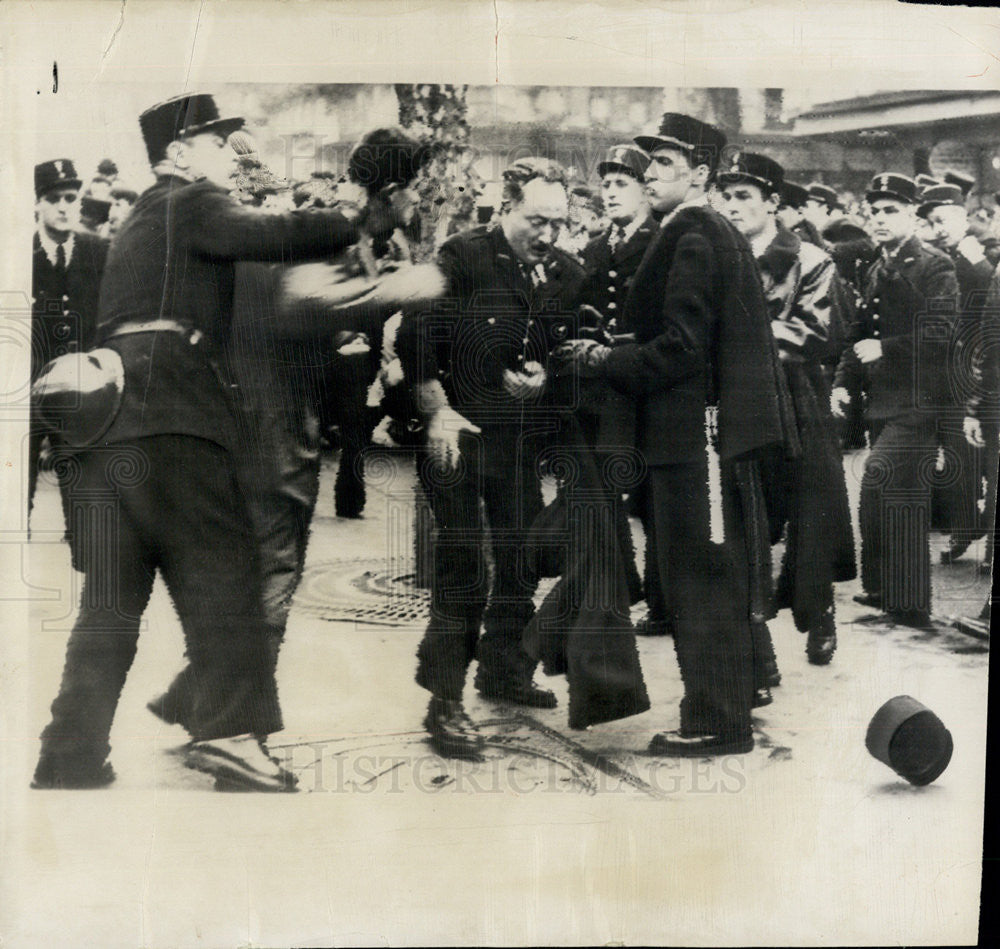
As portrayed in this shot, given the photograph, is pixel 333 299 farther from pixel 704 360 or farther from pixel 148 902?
pixel 148 902

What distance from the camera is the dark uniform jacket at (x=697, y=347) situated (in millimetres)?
2576

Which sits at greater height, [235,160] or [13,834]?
[235,160]

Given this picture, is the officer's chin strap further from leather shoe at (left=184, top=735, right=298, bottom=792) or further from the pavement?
leather shoe at (left=184, top=735, right=298, bottom=792)

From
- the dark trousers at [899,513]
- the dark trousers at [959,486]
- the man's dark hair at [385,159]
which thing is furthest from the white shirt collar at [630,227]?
the dark trousers at [959,486]

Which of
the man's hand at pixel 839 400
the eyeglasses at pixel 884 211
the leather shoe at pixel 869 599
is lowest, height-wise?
the leather shoe at pixel 869 599

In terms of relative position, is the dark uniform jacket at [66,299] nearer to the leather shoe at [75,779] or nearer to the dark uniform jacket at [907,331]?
the leather shoe at [75,779]

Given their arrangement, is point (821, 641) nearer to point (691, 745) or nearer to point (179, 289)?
point (691, 745)

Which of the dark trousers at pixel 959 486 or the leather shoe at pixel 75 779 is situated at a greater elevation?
the dark trousers at pixel 959 486

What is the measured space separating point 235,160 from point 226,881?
5.92 feet

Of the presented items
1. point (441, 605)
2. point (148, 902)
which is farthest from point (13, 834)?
point (441, 605)

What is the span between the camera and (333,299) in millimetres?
2564

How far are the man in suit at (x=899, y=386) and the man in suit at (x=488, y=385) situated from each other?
77 centimetres

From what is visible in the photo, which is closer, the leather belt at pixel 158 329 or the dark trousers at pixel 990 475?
the leather belt at pixel 158 329

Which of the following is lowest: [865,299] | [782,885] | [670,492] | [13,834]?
[782,885]
